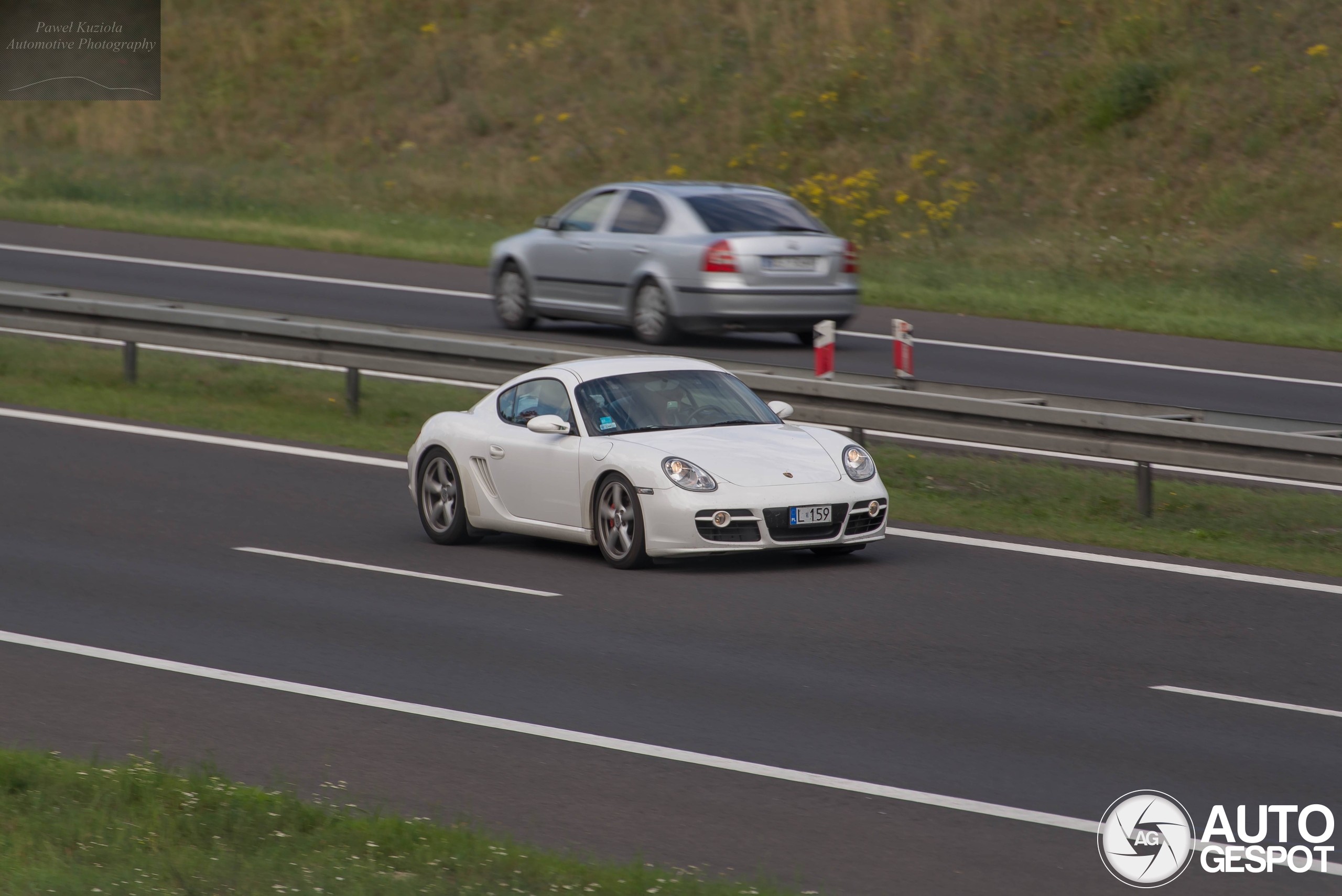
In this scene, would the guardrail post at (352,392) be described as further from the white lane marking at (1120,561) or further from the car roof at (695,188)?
the white lane marking at (1120,561)

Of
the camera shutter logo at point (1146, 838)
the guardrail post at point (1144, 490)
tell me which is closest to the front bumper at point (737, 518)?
the guardrail post at point (1144, 490)

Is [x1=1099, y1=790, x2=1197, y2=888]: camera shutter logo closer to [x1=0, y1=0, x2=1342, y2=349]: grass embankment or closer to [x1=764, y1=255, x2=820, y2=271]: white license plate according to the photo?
[x1=764, y1=255, x2=820, y2=271]: white license plate

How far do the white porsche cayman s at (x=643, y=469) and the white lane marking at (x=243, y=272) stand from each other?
514 inches

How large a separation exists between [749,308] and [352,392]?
4.84 m

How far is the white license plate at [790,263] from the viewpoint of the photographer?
2130 centimetres

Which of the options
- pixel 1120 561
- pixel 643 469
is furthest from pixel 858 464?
pixel 1120 561

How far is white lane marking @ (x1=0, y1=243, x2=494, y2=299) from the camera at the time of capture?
26.6 m

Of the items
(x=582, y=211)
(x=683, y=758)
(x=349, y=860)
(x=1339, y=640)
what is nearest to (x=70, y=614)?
(x=683, y=758)

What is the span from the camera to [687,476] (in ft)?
38.5

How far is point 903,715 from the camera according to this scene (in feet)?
27.8

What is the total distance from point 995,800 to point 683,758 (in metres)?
1.28

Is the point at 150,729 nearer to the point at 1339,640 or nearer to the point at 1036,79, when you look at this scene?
the point at 1339,640

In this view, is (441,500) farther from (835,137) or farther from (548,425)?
(835,137)

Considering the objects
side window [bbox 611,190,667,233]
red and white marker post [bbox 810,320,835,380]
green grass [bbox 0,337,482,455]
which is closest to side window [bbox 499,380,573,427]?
green grass [bbox 0,337,482,455]
